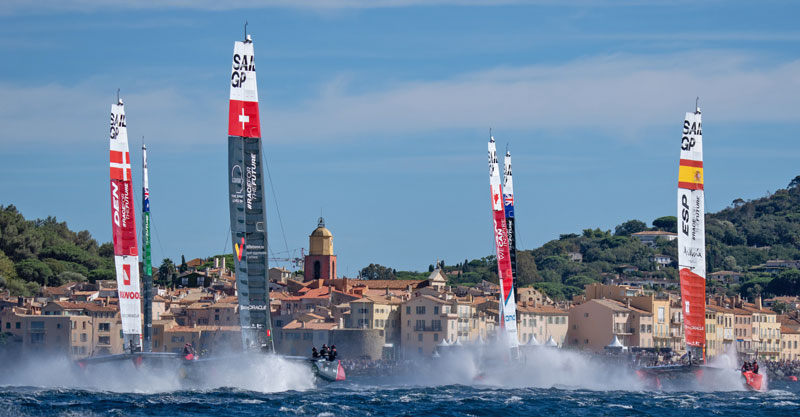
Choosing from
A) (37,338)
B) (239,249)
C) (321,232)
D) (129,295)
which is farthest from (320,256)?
(239,249)

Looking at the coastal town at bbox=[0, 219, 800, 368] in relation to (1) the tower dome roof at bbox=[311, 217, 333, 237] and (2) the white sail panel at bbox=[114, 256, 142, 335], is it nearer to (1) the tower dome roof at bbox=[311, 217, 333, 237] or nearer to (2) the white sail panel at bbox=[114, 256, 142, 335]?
(1) the tower dome roof at bbox=[311, 217, 333, 237]

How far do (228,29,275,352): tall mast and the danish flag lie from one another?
895 cm

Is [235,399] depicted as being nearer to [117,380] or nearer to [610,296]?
[117,380]

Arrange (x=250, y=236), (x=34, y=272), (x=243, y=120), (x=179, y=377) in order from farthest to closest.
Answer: (x=34, y=272)
(x=179, y=377)
(x=250, y=236)
(x=243, y=120)

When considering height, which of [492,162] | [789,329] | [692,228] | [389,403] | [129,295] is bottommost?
[389,403]

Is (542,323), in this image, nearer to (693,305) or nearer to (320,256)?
(320,256)

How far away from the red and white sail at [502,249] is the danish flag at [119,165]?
17304 mm

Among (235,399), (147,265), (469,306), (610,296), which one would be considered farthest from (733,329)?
(235,399)

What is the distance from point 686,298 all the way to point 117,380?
926 inches

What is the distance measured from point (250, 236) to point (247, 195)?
5.01 ft

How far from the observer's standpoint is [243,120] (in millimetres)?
48344

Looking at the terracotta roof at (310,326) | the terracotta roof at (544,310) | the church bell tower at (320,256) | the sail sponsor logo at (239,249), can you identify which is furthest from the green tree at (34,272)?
the sail sponsor logo at (239,249)

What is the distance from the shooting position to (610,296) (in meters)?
132

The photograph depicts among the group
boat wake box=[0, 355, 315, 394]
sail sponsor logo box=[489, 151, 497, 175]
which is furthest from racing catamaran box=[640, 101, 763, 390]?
boat wake box=[0, 355, 315, 394]
